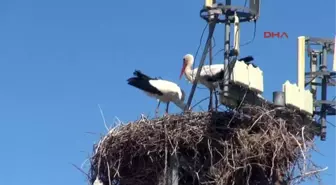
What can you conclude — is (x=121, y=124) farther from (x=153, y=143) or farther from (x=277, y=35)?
(x=277, y=35)

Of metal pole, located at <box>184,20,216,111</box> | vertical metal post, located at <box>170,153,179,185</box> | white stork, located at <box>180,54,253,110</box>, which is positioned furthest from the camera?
white stork, located at <box>180,54,253,110</box>

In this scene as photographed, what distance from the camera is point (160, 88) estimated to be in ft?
68.9

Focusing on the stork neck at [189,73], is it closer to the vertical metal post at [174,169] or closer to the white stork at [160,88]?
the white stork at [160,88]

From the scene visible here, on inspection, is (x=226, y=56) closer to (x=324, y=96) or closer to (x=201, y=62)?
(x=201, y=62)

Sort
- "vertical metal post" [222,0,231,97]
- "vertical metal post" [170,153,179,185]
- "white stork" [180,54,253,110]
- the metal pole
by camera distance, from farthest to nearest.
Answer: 1. "white stork" [180,54,253,110]
2. the metal pole
3. "vertical metal post" [170,153,179,185]
4. "vertical metal post" [222,0,231,97]

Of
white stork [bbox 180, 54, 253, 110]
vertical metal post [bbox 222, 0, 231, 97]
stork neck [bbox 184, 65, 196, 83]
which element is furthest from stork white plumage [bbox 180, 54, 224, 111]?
vertical metal post [bbox 222, 0, 231, 97]

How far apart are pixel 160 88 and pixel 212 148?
3058mm

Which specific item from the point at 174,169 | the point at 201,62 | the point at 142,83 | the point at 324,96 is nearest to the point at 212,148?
the point at 174,169

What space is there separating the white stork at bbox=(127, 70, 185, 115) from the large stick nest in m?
2.30

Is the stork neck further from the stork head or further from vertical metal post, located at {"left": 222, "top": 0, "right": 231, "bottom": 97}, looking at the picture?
vertical metal post, located at {"left": 222, "top": 0, "right": 231, "bottom": 97}

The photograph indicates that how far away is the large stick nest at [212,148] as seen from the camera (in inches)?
709

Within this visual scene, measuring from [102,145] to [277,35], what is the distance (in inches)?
118

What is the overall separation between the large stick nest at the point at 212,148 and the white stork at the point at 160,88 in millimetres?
2304

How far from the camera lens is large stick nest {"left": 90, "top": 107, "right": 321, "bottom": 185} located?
1802 cm
